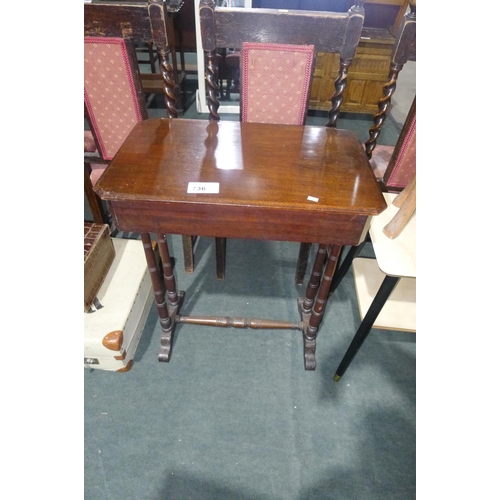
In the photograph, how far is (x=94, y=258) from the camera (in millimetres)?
1436

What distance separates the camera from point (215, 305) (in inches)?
70.0

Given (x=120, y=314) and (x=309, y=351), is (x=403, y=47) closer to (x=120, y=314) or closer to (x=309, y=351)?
(x=309, y=351)

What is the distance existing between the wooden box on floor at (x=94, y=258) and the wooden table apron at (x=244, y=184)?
12.5 inches

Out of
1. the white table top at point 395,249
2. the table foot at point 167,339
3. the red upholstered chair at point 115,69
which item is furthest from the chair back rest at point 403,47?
the table foot at point 167,339

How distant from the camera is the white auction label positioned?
0.97 meters

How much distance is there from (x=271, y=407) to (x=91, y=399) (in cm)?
74

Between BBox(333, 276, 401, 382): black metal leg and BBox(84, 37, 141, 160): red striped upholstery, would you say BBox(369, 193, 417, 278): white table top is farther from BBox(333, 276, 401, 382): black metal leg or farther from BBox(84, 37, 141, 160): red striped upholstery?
BBox(84, 37, 141, 160): red striped upholstery

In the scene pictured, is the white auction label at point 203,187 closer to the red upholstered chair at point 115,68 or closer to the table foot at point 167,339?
the red upholstered chair at point 115,68

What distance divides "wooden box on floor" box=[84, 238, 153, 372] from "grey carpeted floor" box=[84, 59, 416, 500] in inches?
3.7

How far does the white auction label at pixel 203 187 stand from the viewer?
97 cm

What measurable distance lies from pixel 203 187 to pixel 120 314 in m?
0.76

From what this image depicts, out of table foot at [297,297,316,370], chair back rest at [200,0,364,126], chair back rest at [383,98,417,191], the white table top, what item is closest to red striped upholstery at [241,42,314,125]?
chair back rest at [200,0,364,126]

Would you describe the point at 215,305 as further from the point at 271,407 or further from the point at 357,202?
the point at 357,202

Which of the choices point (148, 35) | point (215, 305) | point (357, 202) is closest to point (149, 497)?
point (215, 305)
